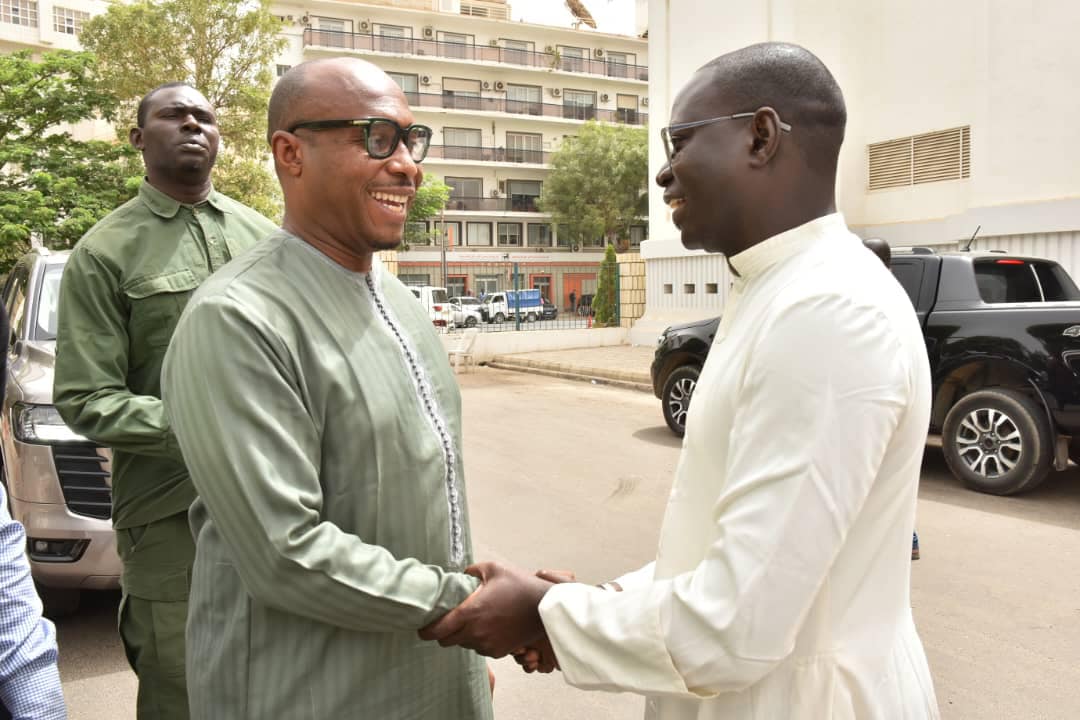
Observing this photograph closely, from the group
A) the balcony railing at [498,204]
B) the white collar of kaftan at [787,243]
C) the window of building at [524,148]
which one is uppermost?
the window of building at [524,148]

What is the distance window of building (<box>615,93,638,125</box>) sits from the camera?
5409cm

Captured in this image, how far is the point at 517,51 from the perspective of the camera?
51.2m

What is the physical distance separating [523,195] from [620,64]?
409 inches

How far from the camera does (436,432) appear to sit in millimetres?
1830

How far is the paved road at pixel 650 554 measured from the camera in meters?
3.79

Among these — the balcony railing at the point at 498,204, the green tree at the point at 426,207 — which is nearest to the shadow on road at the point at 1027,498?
the green tree at the point at 426,207

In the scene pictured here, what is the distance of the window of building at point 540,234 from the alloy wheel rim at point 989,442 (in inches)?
1776

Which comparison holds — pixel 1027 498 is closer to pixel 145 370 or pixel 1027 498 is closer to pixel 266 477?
pixel 145 370

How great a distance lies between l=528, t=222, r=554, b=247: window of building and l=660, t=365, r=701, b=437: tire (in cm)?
4239

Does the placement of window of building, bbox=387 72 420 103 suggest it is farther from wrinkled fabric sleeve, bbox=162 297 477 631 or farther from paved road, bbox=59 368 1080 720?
wrinkled fabric sleeve, bbox=162 297 477 631

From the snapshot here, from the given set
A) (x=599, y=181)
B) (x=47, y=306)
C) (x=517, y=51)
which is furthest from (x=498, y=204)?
(x=47, y=306)

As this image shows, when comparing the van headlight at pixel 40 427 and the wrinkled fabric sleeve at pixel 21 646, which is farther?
the van headlight at pixel 40 427

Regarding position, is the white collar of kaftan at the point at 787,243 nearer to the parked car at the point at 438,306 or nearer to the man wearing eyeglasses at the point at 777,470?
the man wearing eyeglasses at the point at 777,470

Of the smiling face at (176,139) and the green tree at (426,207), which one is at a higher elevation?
the green tree at (426,207)
